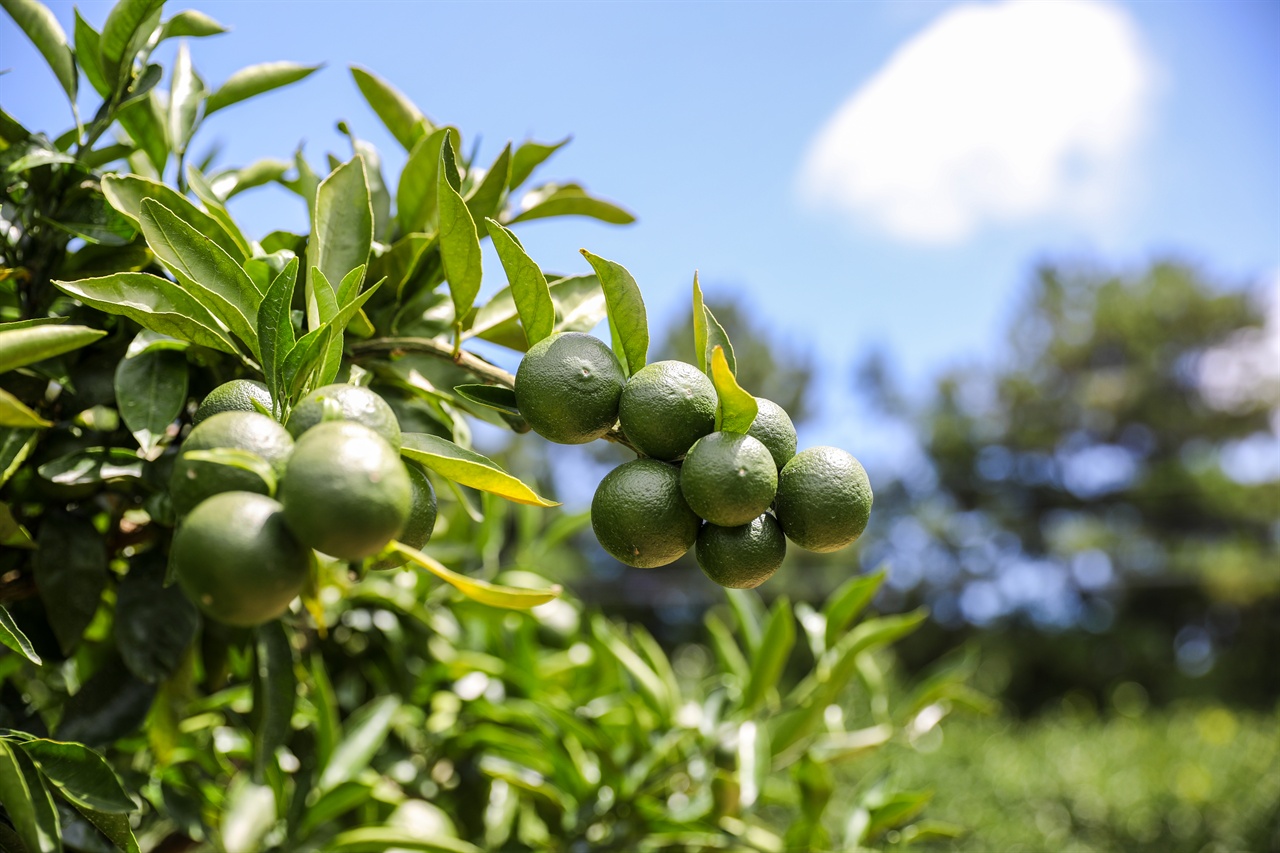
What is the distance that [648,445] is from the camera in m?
0.55

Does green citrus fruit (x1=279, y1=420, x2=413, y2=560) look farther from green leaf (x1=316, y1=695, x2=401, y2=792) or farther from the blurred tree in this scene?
the blurred tree

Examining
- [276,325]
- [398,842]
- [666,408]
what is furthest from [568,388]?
[398,842]

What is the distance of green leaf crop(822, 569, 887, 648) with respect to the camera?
1006 millimetres

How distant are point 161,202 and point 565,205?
12.8 inches

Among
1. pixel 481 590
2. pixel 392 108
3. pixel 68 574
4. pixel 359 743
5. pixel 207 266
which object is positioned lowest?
pixel 359 743

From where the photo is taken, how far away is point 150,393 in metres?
0.60

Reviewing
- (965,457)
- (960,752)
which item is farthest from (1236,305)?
(960,752)

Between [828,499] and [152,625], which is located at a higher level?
[828,499]

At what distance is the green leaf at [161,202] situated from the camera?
22.9 inches

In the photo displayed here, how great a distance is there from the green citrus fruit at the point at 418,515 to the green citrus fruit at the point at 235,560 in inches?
3.8

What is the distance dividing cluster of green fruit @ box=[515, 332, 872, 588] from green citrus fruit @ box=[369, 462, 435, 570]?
8 centimetres

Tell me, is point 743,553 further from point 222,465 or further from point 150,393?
point 150,393

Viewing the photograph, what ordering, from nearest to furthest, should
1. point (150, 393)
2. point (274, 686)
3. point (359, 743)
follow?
point (150, 393), point (274, 686), point (359, 743)

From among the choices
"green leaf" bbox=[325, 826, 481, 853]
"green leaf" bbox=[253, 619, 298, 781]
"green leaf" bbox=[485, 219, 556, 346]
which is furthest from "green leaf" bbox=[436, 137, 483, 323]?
"green leaf" bbox=[325, 826, 481, 853]
